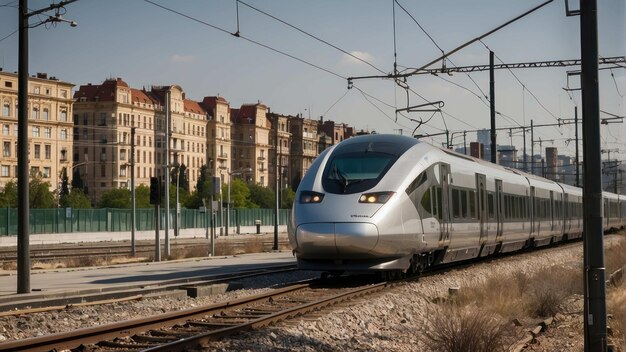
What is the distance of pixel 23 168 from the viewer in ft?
59.5

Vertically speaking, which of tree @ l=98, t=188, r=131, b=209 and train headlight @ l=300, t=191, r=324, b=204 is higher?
tree @ l=98, t=188, r=131, b=209

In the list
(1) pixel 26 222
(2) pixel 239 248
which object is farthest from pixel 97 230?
(1) pixel 26 222

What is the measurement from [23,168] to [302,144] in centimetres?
14326

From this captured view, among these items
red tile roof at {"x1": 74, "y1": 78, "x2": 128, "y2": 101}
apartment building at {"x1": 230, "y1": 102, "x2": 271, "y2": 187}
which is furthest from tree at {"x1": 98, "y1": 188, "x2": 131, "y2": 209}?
apartment building at {"x1": 230, "y1": 102, "x2": 271, "y2": 187}

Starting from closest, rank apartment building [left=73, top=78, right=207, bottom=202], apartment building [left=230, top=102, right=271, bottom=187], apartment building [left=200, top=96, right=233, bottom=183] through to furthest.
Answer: apartment building [left=73, top=78, right=207, bottom=202] → apartment building [left=200, top=96, right=233, bottom=183] → apartment building [left=230, top=102, right=271, bottom=187]

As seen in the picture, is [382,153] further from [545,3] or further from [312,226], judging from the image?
[545,3]

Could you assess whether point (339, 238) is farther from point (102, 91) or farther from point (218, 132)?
point (218, 132)

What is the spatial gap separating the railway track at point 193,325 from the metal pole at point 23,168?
15.8 feet

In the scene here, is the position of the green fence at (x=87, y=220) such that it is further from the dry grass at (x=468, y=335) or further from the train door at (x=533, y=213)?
the dry grass at (x=468, y=335)

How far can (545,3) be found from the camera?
15.4 m

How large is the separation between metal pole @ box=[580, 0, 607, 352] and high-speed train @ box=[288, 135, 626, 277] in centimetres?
701

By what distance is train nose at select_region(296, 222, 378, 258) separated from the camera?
683 inches

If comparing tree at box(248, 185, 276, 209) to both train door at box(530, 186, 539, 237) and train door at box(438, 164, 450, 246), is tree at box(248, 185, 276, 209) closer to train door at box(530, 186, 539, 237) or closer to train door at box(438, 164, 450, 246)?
train door at box(530, 186, 539, 237)

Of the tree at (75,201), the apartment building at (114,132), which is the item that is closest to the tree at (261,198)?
the apartment building at (114,132)
